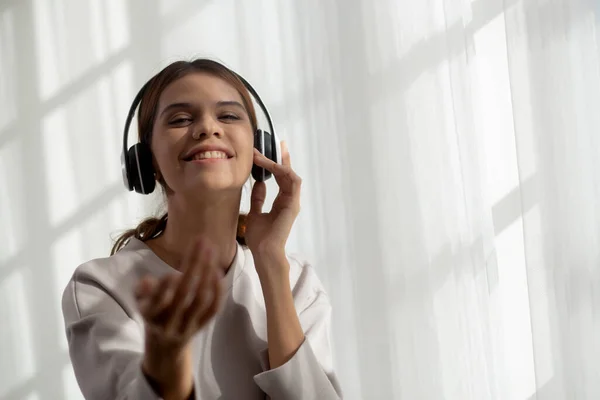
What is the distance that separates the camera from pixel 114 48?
212 centimetres

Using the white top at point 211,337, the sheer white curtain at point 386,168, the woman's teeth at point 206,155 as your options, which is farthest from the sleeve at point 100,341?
the sheer white curtain at point 386,168

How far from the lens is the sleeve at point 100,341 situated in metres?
0.96

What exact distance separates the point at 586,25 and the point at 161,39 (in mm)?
1237

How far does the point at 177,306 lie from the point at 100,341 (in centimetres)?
30

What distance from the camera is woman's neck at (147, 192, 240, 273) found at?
1158 millimetres

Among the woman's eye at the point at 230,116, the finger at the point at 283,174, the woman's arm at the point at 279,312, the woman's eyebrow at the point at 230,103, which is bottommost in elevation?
the woman's arm at the point at 279,312

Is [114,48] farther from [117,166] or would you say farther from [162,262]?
[162,262]

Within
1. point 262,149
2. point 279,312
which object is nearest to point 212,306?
point 279,312

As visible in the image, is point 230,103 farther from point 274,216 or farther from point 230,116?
point 274,216

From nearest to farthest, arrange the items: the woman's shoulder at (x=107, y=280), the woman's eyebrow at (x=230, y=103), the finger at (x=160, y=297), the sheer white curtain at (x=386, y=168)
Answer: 1. the finger at (x=160, y=297)
2. the woman's shoulder at (x=107, y=280)
3. the woman's eyebrow at (x=230, y=103)
4. the sheer white curtain at (x=386, y=168)

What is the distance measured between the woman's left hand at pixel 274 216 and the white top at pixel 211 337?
85mm

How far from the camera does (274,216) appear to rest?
1.16m

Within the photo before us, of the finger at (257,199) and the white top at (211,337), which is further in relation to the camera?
the finger at (257,199)

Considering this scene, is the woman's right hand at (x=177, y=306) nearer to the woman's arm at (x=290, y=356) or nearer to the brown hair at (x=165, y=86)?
the woman's arm at (x=290, y=356)
